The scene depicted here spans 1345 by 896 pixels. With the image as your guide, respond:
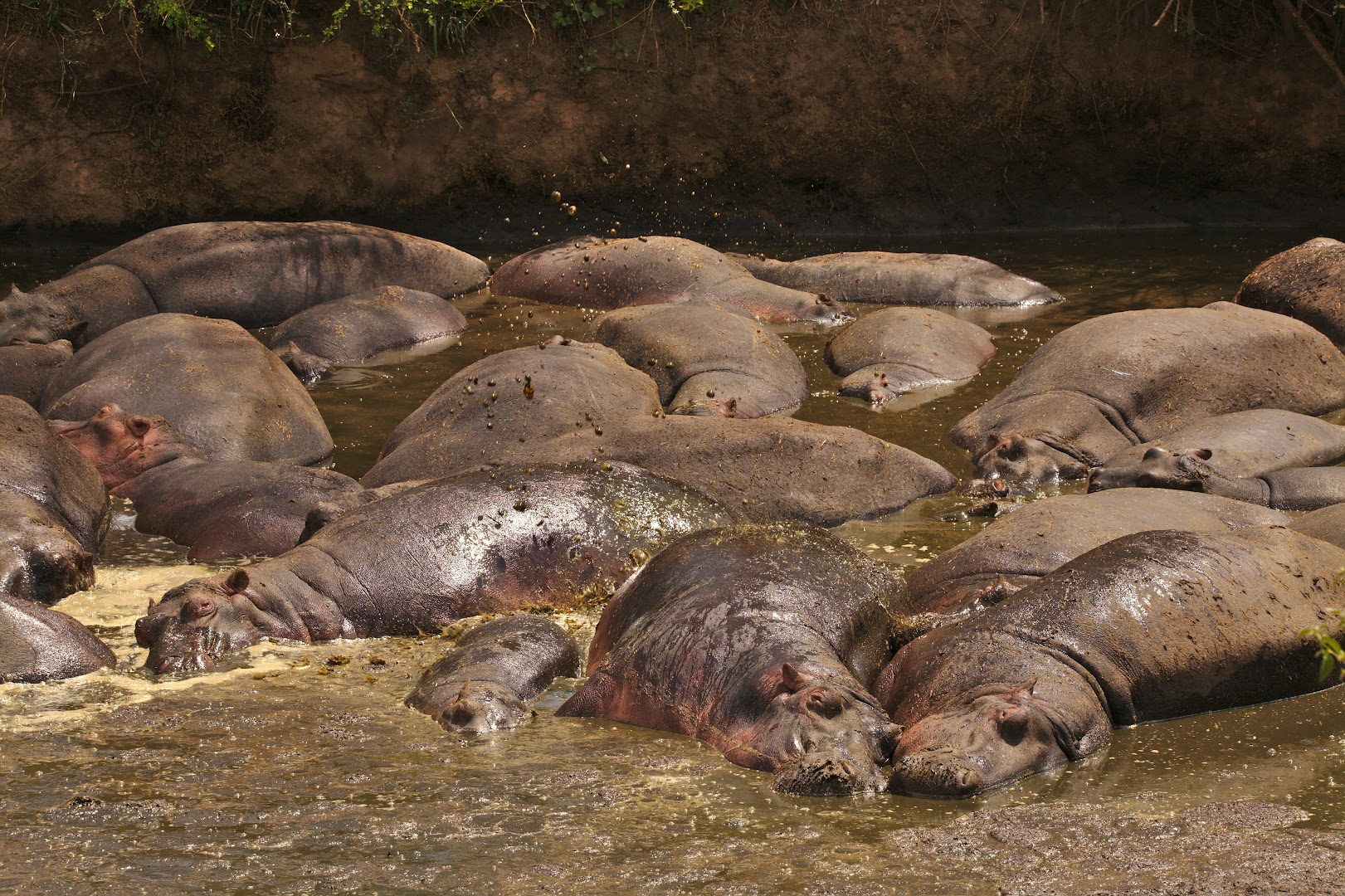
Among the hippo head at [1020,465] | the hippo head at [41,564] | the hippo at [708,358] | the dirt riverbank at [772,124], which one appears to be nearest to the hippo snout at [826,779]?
the hippo head at [41,564]

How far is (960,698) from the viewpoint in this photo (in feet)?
16.9

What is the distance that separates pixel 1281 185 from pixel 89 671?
1430 centimetres

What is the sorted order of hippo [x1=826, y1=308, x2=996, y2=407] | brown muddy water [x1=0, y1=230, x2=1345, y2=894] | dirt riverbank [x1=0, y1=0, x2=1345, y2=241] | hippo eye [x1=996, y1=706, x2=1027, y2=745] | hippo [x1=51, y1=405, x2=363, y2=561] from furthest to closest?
dirt riverbank [x1=0, y1=0, x2=1345, y2=241]
hippo [x1=826, y1=308, x2=996, y2=407]
hippo [x1=51, y1=405, x2=363, y2=561]
hippo eye [x1=996, y1=706, x2=1027, y2=745]
brown muddy water [x1=0, y1=230, x2=1345, y2=894]

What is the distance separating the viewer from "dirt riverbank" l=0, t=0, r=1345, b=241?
16.9 meters

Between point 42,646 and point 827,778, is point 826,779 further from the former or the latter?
point 42,646

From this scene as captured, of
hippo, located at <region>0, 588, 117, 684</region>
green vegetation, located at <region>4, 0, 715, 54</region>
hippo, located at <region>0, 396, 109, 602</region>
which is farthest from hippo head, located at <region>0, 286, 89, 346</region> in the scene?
hippo, located at <region>0, 588, 117, 684</region>

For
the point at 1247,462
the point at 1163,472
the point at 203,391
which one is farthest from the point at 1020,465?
the point at 203,391

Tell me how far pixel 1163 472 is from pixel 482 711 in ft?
12.5

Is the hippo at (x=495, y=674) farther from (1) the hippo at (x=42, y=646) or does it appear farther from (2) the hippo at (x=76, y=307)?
(2) the hippo at (x=76, y=307)

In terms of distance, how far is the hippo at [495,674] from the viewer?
5352 mm

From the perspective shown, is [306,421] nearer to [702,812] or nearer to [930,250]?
[702,812]

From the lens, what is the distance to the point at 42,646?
5863 mm

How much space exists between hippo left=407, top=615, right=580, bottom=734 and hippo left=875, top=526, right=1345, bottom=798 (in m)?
1.18

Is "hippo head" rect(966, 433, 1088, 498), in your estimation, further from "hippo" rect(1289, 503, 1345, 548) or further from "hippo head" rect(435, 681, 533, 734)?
"hippo head" rect(435, 681, 533, 734)
